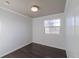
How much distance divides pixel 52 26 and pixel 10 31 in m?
2.67

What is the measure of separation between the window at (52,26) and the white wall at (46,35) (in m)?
0.21

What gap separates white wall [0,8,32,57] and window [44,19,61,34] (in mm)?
1695

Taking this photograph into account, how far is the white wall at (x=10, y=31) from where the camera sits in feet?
9.66

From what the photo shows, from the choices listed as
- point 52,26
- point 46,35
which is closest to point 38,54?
point 46,35

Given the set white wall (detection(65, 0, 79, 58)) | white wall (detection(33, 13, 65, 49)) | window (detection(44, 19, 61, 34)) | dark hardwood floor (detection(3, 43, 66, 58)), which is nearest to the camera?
white wall (detection(65, 0, 79, 58))

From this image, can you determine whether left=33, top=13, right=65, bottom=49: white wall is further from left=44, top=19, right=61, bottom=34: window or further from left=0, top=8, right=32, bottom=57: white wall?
left=0, top=8, right=32, bottom=57: white wall

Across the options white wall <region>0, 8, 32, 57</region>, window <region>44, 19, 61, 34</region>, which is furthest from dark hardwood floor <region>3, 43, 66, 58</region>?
window <region>44, 19, 61, 34</region>

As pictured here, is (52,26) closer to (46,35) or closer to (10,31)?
(46,35)

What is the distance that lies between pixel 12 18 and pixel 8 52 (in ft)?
5.92

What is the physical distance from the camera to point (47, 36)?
15.0 feet

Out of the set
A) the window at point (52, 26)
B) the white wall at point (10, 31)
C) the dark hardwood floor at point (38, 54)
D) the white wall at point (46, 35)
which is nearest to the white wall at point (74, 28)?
the dark hardwood floor at point (38, 54)

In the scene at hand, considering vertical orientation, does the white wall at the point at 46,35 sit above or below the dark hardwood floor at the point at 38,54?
above

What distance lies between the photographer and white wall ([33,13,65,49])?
12.7 feet

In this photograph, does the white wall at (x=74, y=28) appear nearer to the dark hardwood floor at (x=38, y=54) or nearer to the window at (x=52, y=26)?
the dark hardwood floor at (x=38, y=54)
